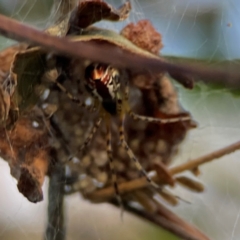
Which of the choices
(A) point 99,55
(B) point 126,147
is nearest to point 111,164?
(B) point 126,147

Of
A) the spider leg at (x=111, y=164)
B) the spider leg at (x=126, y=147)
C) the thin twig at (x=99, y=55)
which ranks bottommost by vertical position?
the spider leg at (x=111, y=164)

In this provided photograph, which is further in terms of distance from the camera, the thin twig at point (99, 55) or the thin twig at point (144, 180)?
the thin twig at point (144, 180)

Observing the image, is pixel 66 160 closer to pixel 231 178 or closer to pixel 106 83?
pixel 106 83

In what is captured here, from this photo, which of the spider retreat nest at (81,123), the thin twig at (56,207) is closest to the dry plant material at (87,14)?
the spider retreat nest at (81,123)

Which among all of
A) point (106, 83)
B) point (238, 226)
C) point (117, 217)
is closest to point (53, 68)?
point (106, 83)

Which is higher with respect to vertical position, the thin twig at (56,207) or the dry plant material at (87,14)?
the dry plant material at (87,14)

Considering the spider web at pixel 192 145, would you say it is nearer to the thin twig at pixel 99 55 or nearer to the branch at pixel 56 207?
the branch at pixel 56 207

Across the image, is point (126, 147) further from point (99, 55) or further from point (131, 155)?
point (99, 55)

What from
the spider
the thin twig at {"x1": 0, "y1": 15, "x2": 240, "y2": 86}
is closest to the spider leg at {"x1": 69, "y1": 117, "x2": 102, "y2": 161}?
the spider
